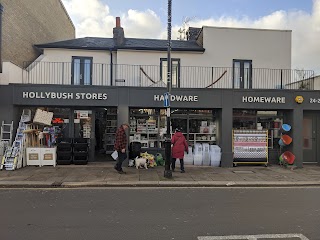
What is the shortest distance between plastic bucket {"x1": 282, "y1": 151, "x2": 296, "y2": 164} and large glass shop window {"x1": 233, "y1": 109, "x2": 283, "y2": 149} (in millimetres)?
920

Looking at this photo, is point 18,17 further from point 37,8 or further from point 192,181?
point 192,181

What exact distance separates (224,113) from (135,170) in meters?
4.74

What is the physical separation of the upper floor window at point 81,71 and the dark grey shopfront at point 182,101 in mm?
2477

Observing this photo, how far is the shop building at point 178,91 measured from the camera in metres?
13.9

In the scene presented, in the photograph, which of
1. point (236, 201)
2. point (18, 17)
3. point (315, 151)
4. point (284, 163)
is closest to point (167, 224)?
point (236, 201)

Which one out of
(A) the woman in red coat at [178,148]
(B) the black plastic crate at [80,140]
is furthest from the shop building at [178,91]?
(A) the woman in red coat at [178,148]

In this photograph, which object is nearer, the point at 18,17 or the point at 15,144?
the point at 15,144

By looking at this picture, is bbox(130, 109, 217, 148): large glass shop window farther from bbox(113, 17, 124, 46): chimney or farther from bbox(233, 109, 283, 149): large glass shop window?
bbox(113, 17, 124, 46): chimney

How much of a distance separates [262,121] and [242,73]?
11.3 ft

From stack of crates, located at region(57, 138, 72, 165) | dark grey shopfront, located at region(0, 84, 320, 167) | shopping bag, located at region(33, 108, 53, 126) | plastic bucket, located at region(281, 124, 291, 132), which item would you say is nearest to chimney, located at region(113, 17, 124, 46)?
dark grey shopfront, located at region(0, 84, 320, 167)

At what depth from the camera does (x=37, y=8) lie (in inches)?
765

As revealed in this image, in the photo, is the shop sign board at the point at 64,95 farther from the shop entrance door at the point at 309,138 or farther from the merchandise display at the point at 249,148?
the shop entrance door at the point at 309,138

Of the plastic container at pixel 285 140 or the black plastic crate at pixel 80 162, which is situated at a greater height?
the plastic container at pixel 285 140

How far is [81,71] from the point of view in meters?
16.8
